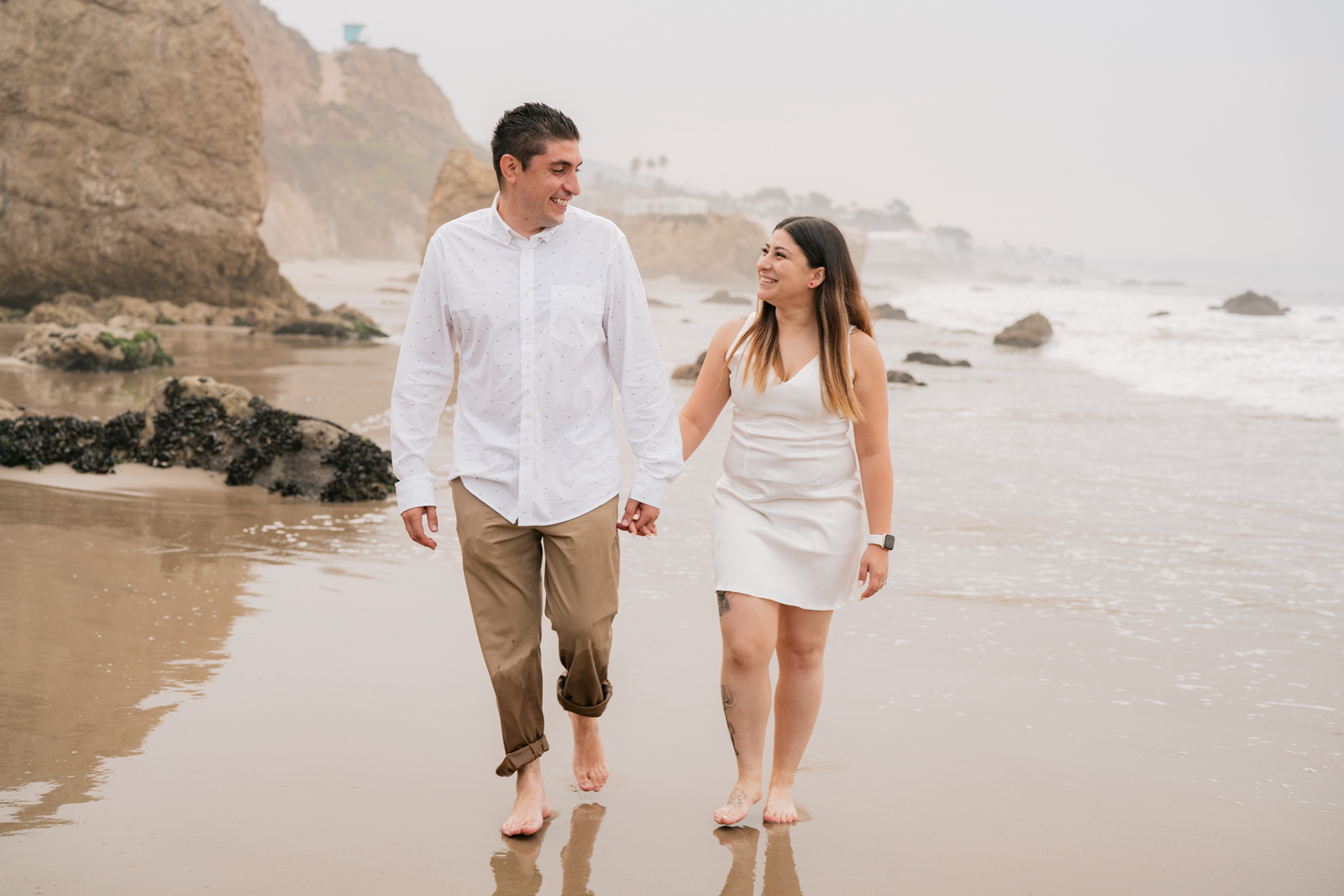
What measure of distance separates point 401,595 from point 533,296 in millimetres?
2605

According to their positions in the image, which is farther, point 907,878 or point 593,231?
point 593,231

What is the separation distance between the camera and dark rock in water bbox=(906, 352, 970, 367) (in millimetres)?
21031

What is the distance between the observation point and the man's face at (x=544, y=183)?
3.02 m

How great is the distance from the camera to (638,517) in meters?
3.20

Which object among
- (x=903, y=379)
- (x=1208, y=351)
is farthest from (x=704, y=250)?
(x=903, y=379)

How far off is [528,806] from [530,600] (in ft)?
1.87

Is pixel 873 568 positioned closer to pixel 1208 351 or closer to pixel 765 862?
pixel 765 862

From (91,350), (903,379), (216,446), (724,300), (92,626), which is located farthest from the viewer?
(724,300)

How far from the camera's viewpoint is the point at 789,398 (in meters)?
3.31

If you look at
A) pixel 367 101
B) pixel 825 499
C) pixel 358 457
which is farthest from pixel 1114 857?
pixel 367 101

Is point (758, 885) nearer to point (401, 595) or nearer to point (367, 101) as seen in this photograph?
point (401, 595)

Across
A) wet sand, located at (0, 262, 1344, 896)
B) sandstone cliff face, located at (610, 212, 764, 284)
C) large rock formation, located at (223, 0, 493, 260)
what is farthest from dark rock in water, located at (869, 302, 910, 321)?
sandstone cliff face, located at (610, 212, 764, 284)

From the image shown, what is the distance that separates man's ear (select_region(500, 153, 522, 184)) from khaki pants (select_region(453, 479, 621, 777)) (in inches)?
34.5

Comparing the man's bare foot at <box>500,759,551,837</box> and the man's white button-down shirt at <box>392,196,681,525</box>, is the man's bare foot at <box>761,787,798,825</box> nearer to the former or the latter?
the man's bare foot at <box>500,759,551,837</box>
